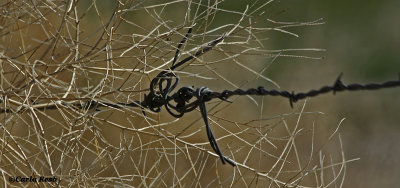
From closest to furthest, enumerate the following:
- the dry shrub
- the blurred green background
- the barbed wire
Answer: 1. the barbed wire
2. the dry shrub
3. the blurred green background

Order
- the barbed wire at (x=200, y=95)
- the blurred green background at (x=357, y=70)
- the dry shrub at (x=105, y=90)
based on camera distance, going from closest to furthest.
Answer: the barbed wire at (x=200, y=95) → the dry shrub at (x=105, y=90) → the blurred green background at (x=357, y=70)

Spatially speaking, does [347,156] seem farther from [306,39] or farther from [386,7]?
[386,7]

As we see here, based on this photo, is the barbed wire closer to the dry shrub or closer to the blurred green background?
the dry shrub

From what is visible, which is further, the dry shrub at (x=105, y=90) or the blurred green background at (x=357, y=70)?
the blurred green background at (x=357, y=70)

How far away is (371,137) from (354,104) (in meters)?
0.54

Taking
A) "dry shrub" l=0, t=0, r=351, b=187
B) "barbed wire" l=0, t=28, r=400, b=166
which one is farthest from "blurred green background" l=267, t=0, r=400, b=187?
"barbed wire" l=0, t=28, r=400, b=166

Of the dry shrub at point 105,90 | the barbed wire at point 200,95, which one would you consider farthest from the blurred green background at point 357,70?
the barbed wire at point 200,95

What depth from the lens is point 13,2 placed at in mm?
1181

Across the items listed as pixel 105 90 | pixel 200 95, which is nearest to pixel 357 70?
pixel 105 90

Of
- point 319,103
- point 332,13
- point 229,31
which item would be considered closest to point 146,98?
point 229,31

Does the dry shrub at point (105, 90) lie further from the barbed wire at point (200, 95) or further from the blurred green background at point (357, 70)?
the blurred green background at point (357, 70)

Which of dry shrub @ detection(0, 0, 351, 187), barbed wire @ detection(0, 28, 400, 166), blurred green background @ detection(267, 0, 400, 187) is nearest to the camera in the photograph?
barbed wire @ detection(0, 28, 400, 166)

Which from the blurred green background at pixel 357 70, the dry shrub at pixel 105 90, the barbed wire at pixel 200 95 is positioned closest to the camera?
the barbed wire at pixel 200 95

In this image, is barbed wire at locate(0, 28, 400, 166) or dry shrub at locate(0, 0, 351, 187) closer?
barbed wire at locate(0, 28, 400, 166)
